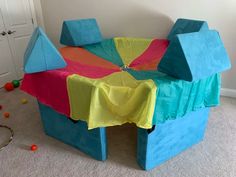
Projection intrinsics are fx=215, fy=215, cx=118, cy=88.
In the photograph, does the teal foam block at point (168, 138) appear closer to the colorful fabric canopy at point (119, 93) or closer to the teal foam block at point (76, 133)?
the colorful fabric canopy at point (119, 93)

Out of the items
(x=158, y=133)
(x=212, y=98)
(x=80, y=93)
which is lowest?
(x=158, y=133)

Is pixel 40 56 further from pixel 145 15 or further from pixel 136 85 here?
pixel 145 15

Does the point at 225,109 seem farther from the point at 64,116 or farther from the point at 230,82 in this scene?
the point at 64,116

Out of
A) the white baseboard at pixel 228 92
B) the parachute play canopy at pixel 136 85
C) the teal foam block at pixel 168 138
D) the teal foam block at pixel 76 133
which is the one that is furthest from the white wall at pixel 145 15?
the teal foam block at pixel 76 133

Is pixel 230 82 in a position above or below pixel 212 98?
below

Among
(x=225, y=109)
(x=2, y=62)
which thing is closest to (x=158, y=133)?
(x=225, y=109)

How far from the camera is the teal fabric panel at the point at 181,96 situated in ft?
4.96

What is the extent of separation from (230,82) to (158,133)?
1727 millimetres

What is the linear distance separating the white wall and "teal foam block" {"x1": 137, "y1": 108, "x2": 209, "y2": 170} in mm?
1267

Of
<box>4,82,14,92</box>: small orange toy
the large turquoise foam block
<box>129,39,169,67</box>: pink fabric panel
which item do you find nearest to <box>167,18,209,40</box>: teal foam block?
<box>129,39,169,67</box>: pink fabric panel

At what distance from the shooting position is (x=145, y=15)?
2936 mm

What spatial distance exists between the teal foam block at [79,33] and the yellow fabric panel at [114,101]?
48.4 inches

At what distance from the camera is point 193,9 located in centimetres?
268

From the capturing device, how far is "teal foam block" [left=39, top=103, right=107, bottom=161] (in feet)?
5.86
